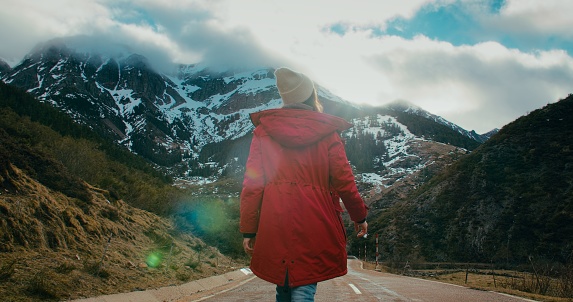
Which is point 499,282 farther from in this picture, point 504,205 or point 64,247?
point 504,205

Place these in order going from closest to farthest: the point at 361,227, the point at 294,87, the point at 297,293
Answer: the point at 297,293
the point at 361,227
the point at 294,87

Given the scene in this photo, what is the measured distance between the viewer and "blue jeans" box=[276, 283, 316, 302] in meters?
2.56

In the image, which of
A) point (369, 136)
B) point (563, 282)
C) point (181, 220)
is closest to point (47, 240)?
point (563, 282)

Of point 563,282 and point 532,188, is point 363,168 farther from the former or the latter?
point 563,282

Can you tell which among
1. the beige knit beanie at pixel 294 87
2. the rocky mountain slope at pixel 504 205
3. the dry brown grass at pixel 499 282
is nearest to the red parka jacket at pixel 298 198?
the beige knit beanie at pixel 294 87

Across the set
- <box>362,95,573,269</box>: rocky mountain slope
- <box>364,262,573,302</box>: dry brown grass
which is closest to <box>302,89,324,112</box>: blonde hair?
<box>364,262,573,302</box>: dry brown grass

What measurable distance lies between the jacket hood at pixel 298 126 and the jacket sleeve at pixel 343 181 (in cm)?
12

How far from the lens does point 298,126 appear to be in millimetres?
2770

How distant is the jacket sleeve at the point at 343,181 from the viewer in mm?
2783

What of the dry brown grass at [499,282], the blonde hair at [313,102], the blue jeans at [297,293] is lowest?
the dry brown grass at [499,282]

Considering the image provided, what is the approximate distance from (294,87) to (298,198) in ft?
3.26

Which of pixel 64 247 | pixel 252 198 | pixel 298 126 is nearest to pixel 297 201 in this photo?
pixel 252 198

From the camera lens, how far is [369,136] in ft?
632

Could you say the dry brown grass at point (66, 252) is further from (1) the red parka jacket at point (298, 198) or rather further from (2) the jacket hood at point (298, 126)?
(2) the jacket hood at point (298, 126)
